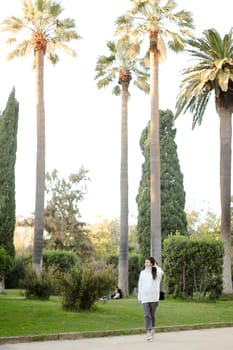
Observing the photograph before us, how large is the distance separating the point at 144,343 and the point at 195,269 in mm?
16494

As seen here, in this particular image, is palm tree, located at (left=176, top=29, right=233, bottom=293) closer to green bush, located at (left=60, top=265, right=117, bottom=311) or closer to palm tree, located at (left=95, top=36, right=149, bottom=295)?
palm tree, located at (left=95, top=36, right=149, bottom=295)

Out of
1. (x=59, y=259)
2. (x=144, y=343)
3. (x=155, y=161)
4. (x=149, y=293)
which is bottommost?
(x=144, y=343)

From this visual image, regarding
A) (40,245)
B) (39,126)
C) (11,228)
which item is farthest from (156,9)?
(11,228)

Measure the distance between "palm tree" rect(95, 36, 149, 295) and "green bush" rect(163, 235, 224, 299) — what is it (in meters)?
5.86

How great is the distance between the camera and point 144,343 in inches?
482

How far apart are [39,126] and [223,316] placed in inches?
634

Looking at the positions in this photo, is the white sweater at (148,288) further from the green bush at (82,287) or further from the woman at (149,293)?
the green bush at (82,287)

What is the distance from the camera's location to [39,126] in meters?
30.8

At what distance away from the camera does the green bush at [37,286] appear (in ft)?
77.7

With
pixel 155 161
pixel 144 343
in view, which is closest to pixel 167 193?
pixel 155 161

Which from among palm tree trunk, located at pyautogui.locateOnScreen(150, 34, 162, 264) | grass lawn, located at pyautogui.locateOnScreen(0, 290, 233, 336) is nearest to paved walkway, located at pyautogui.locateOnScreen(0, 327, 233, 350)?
grass lawn, located at pyautogui.locateOnScreen(0, 290, 233, 336)

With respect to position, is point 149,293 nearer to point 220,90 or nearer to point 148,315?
point 148,315

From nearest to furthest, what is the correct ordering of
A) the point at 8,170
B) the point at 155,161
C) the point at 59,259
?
the point at 155,161, the point at 8,170, the point at 59,259

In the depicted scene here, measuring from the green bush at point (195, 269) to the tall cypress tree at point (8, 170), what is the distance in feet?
42.1
